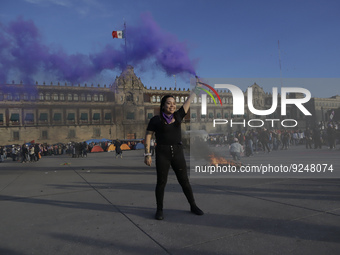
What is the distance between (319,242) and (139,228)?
1.91 m

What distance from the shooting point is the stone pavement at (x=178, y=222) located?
2457 mm

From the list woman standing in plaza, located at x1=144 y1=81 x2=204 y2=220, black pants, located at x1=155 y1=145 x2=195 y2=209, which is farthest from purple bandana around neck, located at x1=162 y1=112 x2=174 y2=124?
black pants, located at x1=155 y1=145 x2=195 y2=209

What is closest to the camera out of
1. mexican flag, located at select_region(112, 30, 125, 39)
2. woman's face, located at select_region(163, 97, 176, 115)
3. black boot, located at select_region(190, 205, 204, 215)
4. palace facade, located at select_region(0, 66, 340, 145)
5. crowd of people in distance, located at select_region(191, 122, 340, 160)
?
black boot, located at select_region(190, 205, 204, 215)

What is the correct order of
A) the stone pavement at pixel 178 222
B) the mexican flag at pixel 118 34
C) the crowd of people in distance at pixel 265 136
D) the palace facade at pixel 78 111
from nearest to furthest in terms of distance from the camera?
the stone pavement at pixel 178 222 → the crowd of people in distance at pixel 265 136 → the mexican flag at pixel 118 34 → the palace facade at pixel 78 111

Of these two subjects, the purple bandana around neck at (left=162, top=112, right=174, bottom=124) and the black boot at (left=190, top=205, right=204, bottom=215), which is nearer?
the black boot at (left=190, top=205, right=204, bottom=215)

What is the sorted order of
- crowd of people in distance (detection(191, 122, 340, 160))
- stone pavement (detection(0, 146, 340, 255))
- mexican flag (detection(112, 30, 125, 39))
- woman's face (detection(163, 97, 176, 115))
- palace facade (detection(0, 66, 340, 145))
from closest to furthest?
stone pavement (detection(0, 146, 340, 255))
woman's face (detection(163, 97, 176, 115))
crowd of people in distance (detection(191, 122, 340, 160))
mexican flag (detection(112, 30, 125, 39))
palace facade (detection(0, 66, 340, 145))

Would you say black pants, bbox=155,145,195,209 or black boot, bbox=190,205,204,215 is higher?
black pants, bbox=155,145,195,209

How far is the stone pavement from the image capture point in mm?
2457

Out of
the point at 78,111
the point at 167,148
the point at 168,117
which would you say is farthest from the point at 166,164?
the point at 78,111

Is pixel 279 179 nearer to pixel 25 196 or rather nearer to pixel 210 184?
pixel 210 184

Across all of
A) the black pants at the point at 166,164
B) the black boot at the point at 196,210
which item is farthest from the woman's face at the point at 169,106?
the black boot at the point at 196,210

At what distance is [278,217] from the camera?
3.22 m

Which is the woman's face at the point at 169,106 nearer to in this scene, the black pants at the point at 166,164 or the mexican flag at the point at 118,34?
the black pants at the point at 166,164

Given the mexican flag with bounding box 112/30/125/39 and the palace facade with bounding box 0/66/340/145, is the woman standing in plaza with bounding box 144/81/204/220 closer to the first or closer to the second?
the mexican flag with bounding box 112/30/125/39
